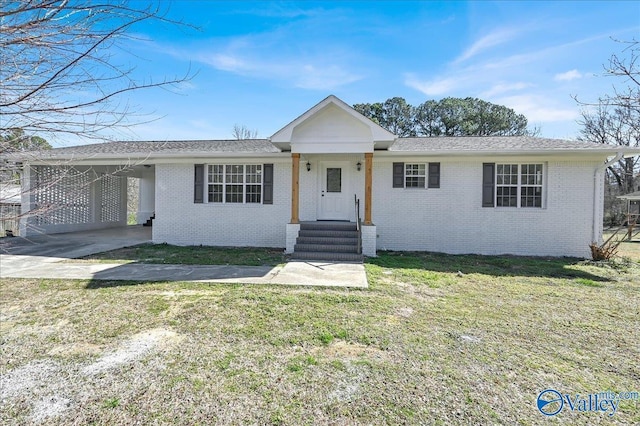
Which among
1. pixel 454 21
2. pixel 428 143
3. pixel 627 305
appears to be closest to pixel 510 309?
pixel 627 305

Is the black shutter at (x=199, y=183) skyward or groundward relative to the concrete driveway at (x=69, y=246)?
skyward

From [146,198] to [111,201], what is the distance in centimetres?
249

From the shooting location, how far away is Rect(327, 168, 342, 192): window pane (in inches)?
426

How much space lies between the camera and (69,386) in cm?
284

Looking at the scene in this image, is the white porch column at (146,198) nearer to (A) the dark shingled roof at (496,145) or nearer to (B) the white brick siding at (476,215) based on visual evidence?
(B) the white brick siding at (476,215)

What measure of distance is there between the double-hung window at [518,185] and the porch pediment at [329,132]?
392 cm

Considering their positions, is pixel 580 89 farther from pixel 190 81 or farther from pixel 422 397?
pixel 190 81

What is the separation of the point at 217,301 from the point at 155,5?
4.21 metres

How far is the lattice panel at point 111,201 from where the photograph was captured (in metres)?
16.0

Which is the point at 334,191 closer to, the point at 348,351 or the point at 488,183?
the point at 488,183

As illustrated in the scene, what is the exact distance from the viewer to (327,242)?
926 centimetres

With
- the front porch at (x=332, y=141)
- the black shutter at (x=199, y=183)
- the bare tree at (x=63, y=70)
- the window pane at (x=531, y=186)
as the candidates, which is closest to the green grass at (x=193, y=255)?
the front porch at (x=332, y=141)

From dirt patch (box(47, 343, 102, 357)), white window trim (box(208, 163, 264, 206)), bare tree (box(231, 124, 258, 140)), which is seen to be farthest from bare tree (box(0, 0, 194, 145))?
bare tree (box(231, 124, 258, 140))

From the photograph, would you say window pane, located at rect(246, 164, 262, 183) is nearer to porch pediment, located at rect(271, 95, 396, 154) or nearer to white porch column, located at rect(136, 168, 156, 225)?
porch pediment, located at rect(271, 95, 396, 154)
